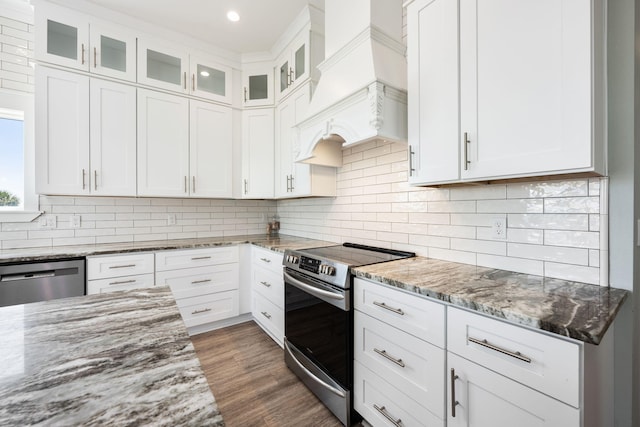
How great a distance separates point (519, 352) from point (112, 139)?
3280mm

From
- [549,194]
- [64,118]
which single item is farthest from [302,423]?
[64,118]

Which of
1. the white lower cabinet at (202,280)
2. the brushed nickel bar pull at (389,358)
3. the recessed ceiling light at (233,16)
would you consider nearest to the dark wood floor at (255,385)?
the white lower cabinet at (202,280)

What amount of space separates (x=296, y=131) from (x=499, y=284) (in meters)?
1.94

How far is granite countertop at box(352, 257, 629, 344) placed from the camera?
33.7 inches

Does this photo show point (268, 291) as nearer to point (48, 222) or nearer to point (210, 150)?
point (210, 150)

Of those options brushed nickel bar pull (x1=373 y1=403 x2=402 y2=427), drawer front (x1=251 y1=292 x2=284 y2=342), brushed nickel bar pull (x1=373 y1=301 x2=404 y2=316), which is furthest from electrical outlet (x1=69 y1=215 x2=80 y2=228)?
brushed nickel bar pull (x1=373 y1=403 x2=402 y2=427)

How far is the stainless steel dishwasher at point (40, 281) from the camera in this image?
78.6 inches

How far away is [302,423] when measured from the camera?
1.67 m

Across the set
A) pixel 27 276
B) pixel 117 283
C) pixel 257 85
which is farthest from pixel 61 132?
pixel 257 85

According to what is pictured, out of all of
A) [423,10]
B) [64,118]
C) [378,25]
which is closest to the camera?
[423,10]

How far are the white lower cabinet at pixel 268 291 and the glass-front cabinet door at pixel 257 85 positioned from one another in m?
1.68

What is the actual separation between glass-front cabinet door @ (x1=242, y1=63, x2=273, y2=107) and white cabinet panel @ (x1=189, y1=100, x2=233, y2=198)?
0.29 metres

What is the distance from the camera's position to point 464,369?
1098 millimetres

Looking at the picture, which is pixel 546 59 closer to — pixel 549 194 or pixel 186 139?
pixel 549 194
